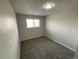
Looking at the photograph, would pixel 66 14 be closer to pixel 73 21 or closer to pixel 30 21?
pixel 73 21

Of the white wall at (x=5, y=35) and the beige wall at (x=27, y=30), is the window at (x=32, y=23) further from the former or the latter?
the white wall at (x=5, y=35)

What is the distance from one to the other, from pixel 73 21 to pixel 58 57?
75.2 inches

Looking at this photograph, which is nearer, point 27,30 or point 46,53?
point 46,53

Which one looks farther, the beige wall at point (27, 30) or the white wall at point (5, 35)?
the beige wall at point (27, 30)

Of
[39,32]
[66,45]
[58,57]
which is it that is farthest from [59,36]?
[39,32]

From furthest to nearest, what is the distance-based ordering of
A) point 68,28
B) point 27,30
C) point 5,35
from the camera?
point 27,30, point 68,28, point 5,35

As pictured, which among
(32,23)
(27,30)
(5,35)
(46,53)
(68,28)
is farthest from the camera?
(32,23)

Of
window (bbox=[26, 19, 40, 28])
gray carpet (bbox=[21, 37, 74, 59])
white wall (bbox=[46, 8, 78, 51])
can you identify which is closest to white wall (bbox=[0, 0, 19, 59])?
gray carpet (bbox=[21, 37, 74, 59])

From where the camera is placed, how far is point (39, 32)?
5789mm

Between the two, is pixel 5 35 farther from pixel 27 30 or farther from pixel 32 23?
pixel 32 23

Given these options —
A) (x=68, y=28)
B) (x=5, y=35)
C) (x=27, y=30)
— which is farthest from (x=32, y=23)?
(x=5, y=35)

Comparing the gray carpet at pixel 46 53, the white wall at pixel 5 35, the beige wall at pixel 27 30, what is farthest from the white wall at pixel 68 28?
the white wall at pixel 5 35

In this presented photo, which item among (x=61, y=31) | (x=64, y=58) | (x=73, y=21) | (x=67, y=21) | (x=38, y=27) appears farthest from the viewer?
(x=38, y=27)

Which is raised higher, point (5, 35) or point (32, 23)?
point (32, 23)
